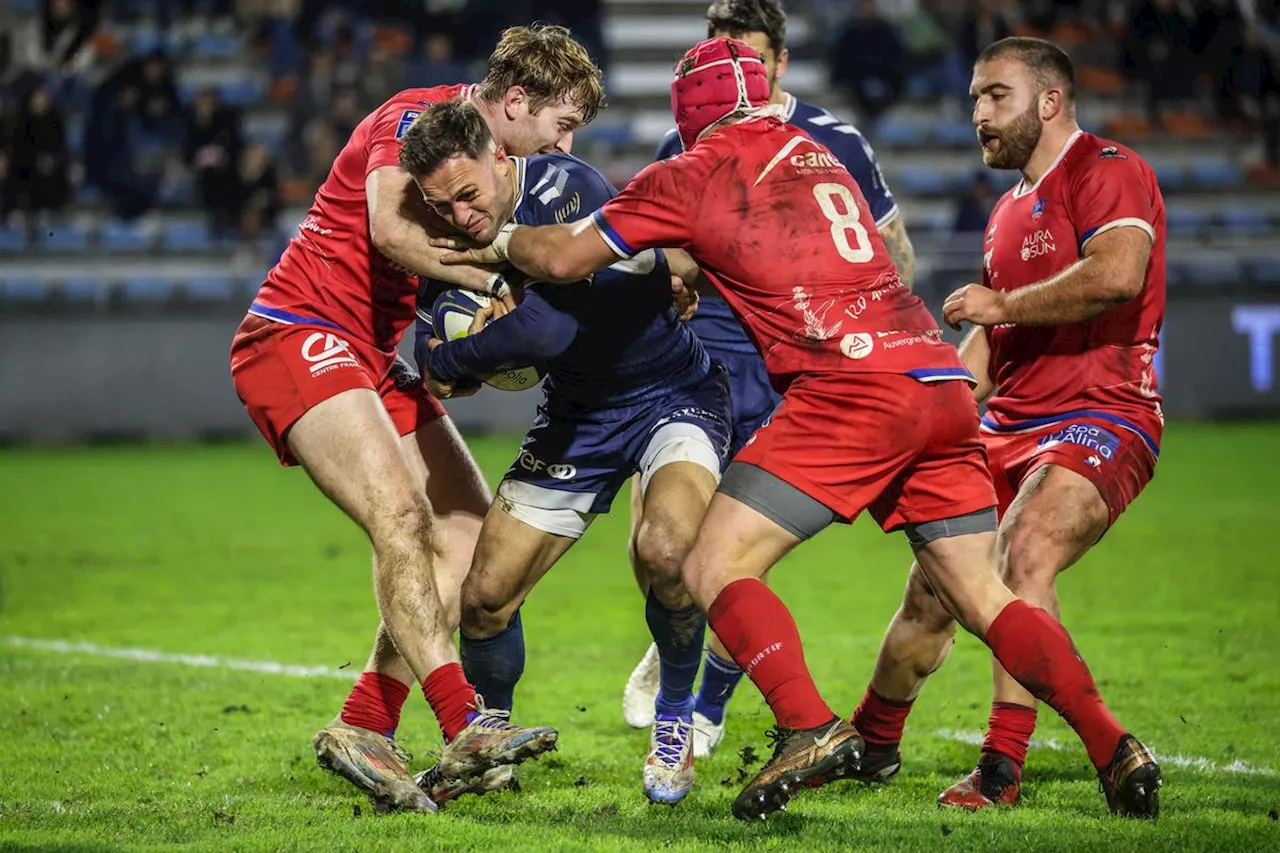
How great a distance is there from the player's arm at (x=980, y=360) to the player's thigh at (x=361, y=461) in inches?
80.8

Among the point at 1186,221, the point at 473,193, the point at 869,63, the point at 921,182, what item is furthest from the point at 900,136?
the point at 473,193

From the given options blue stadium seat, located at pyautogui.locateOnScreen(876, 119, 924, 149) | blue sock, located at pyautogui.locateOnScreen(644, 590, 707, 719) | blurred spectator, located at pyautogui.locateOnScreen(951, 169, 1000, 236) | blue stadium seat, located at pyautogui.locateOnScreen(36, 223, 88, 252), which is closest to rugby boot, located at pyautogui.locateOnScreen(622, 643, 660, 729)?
blue sock, located at pyautogui.locateOnScreen(644, 590, 707, 719)

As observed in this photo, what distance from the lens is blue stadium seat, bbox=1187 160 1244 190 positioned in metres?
22.8

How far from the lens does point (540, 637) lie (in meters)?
8.77

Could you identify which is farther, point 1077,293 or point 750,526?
point 1077,293

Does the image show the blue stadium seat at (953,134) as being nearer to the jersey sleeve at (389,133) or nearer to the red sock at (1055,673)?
the jersey sleeve at (389,133)

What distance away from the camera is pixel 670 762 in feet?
17.9

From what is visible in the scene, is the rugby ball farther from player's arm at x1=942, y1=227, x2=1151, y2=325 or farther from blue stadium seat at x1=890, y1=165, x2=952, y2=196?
blue stadium seat at x1=890, y1=165, x2=952, y2=196

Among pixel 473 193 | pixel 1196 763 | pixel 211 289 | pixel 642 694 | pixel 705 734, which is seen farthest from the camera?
pixel 211 289

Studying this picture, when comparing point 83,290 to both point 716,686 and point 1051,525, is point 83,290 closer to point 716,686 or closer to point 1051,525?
point 716,686

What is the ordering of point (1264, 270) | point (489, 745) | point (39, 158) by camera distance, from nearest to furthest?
point (489, 745)
point (1264, 270)
point (39, 158)

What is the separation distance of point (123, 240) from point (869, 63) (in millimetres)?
9783

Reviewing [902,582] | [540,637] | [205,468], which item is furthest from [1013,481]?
[205,468]

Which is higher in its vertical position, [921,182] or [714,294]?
[714,294]
